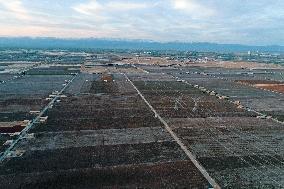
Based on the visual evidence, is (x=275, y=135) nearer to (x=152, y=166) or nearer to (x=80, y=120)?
(x=152, y=166)

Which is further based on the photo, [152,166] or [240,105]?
[240,105]

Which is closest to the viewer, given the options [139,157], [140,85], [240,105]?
[139,157]

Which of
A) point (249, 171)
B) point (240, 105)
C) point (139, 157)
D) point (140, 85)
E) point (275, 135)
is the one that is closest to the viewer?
point (249, 171)

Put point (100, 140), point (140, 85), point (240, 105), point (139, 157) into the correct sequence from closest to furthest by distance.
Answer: point (139, 157) → point (100, 140) → point (240, 105) → point (140, 85)

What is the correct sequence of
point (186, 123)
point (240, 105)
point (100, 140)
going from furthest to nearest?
point (240, 105), point (186, 123), point (100, 140)

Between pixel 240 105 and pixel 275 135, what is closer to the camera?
pixel 275 135

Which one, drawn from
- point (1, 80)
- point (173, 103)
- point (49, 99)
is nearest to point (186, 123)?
point (173, 103)

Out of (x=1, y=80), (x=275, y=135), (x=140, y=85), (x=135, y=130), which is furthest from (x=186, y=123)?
(x=1, y=80)

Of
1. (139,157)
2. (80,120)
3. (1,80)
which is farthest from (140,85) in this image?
(139,157)

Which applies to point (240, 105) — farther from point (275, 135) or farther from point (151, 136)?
point (151, 136)
